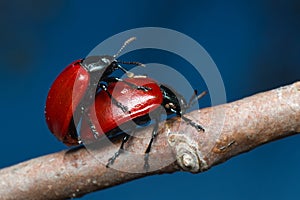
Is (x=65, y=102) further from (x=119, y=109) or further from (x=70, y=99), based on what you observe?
(x=119, y=109)

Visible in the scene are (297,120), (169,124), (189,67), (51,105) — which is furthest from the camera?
(189,67)

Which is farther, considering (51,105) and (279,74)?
(279,74)

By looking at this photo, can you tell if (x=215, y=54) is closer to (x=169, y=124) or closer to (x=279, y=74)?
(x=279, y=74)

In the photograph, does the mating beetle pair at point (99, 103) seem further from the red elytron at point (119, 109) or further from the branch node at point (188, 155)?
the branch node at point (188, 155)

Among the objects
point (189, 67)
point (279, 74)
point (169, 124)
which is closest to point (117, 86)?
point (169, 124)

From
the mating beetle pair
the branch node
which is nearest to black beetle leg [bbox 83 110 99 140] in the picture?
the mating beetle pair

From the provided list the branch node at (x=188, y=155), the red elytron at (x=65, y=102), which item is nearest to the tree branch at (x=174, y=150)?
the branch node at (x=188, y=155)

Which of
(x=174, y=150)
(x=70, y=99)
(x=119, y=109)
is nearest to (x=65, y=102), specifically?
(x=70, y=99)

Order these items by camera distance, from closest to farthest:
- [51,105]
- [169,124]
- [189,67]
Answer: [169,124] < [51,105] < [189,67]
